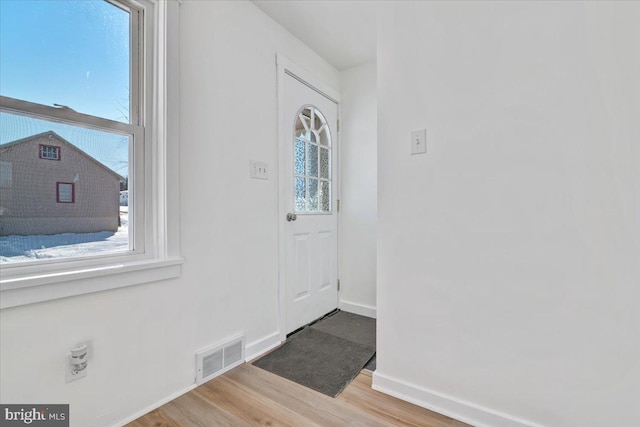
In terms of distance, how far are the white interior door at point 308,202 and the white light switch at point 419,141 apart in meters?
1.00

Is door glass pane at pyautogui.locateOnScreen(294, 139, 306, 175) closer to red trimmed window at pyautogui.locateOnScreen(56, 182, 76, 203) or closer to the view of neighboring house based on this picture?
the view of neighboring house

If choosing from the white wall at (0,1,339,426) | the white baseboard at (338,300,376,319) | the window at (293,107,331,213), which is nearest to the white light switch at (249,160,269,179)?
the white wall at (0,1,339,426)

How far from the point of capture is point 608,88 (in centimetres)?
110

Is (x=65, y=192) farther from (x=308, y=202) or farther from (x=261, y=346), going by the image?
(x=308, y=202)

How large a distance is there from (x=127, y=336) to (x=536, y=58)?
2.17 m

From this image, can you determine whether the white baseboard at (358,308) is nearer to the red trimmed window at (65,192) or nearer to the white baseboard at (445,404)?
the white baseboard at (445,404)

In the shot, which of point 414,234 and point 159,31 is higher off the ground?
point 159,31

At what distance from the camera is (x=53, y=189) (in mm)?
1183

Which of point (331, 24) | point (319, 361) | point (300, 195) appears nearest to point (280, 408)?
point (319, 361)

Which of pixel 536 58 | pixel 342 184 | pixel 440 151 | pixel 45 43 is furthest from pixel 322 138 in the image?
pixel 45 43

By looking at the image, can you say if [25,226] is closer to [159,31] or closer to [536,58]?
[159,31]

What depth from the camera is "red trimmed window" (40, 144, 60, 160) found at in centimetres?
115

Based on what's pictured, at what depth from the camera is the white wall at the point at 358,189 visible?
2686 millimetres

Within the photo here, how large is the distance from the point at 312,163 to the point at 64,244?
1.77m
